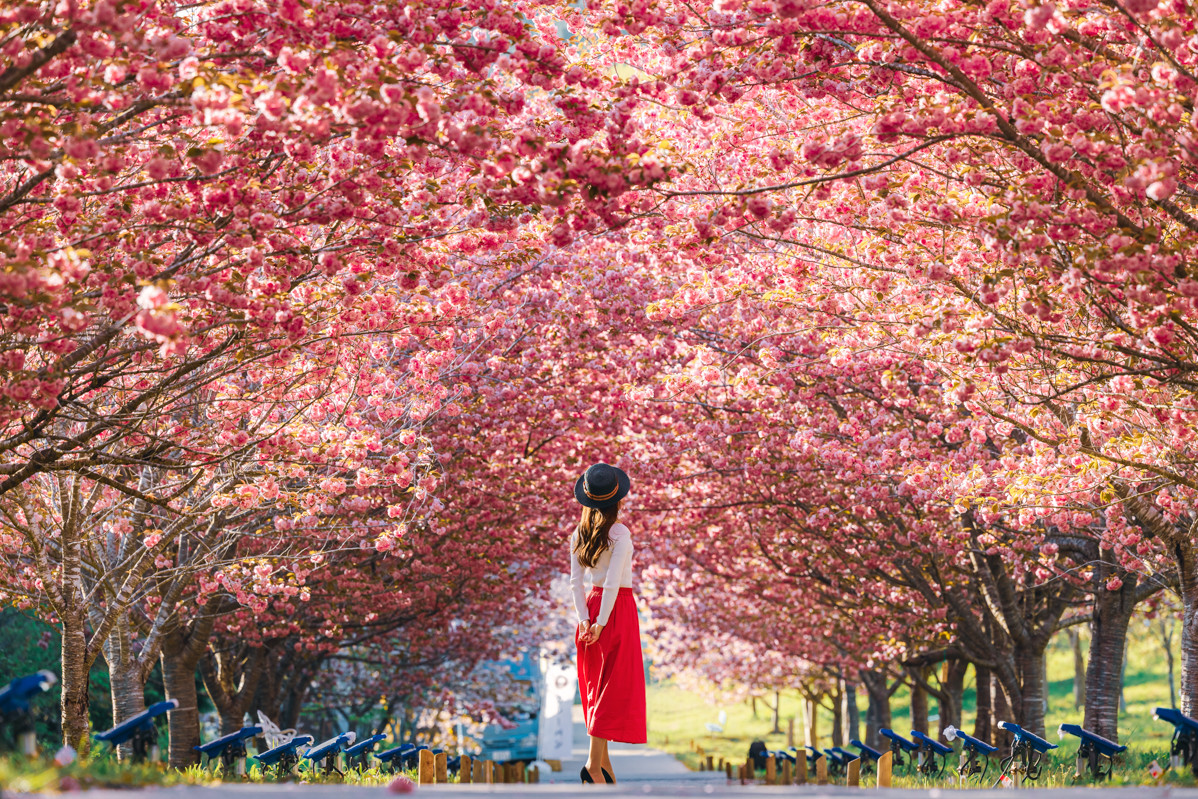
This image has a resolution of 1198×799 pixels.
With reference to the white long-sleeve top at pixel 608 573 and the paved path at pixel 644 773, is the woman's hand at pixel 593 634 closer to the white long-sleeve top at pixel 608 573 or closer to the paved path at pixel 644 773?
the white long-sleeve top at pixel 608 573

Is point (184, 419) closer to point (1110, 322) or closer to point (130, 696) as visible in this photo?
point (130, 696)

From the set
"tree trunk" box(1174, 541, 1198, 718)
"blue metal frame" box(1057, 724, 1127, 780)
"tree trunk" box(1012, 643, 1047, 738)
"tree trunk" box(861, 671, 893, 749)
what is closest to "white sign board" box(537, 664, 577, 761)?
"tree trunk" box(861, 671, 893, 749)

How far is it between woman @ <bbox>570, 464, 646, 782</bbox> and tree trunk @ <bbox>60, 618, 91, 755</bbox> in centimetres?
531

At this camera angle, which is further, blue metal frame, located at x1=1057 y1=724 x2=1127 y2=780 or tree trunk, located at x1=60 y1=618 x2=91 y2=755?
tree trunk, located at x1=60 y1=618 x2=91 y2=755

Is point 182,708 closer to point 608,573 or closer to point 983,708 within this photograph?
point 608,573

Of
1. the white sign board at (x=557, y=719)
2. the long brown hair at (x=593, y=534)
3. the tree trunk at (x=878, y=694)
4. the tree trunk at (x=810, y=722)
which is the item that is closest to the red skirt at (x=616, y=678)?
the long brown hair at (x=593, y=534)

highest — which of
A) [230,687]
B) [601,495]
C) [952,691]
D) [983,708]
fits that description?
[601,495]

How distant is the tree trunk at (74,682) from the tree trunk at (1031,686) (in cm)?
1133

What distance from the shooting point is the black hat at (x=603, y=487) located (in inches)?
309

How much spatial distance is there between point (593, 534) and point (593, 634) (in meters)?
Answer: 0.72

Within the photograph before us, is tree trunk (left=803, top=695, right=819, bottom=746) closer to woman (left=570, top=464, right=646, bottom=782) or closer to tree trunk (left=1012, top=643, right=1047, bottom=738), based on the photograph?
tree trunk (left=1012, top=643, right=1047, bottom=738)

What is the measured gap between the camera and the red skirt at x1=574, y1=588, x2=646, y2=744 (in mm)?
7605

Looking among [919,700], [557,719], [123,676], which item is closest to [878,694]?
[919,700]

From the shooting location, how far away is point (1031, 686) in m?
14.7
